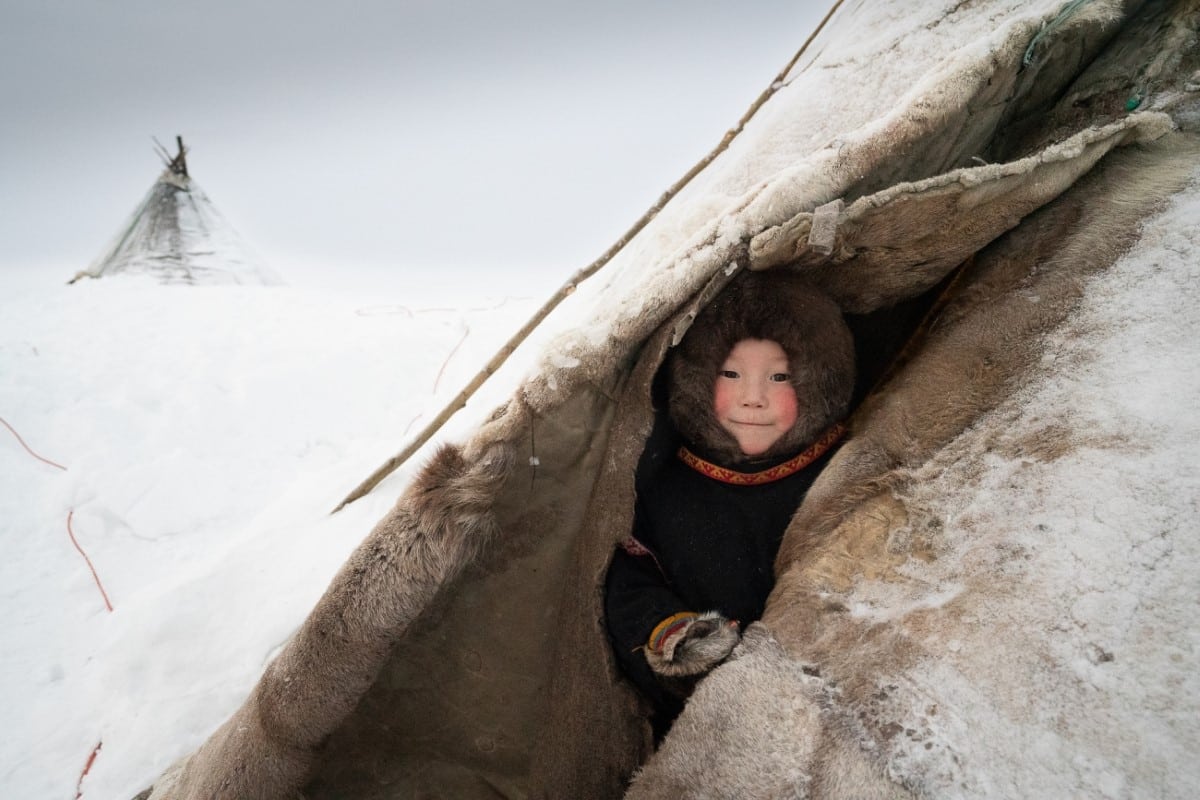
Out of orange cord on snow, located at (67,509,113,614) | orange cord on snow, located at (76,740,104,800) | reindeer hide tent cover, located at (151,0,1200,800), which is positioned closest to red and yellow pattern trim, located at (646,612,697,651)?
reindeer hide tent cover, located at (151,0,1200,800)

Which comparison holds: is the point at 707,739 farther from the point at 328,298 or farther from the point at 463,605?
the point at 328,298

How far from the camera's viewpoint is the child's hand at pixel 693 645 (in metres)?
0.81

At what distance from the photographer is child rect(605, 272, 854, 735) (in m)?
1.03

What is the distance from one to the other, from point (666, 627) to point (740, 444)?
39cm

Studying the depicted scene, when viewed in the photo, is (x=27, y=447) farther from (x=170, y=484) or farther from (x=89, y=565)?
A: (x=89, y=565)

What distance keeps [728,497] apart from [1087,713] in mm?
617

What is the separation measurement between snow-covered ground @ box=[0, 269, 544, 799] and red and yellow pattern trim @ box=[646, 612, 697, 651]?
1512 millimetres

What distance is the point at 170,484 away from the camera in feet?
9.81

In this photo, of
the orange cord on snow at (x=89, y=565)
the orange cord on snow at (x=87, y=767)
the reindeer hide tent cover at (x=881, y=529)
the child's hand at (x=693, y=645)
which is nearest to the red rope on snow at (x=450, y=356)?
the orange cord on snow at (x=89, y=565)

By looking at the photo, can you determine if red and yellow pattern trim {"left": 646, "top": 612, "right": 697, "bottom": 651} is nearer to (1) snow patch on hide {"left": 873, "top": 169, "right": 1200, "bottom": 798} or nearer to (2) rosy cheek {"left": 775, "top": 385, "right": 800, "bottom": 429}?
(1) snow patch on hide {"left": 873, "top": 169, "right": 1200, "bottom": 798}

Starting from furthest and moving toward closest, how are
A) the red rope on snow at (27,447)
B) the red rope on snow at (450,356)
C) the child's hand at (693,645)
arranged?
the red rope on snow at (450,356)
the red rope on snow at (27,447)
the child's hand at (693,645)

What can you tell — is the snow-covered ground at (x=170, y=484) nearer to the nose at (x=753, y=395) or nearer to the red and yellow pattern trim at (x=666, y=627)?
the red and yellow pattern trim at (x=666, y=627)

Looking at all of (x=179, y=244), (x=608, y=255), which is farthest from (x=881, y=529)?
(x=179, y=244)

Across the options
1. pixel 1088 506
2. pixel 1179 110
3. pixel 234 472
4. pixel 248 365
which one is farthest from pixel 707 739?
pixel 248 365
